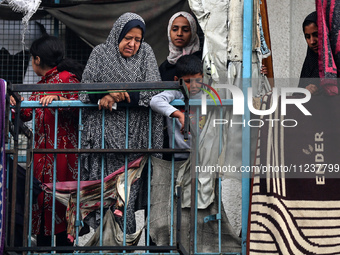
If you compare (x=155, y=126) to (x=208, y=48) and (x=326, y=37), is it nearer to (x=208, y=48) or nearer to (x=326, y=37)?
(x=208, y=48)

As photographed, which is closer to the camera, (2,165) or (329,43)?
(2,165)

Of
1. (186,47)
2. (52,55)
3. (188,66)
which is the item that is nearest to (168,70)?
(186,47)

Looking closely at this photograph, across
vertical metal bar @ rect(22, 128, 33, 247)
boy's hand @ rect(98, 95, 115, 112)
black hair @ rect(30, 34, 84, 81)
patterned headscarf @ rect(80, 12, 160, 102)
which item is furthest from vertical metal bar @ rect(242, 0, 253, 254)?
vertical metal bar @ rect(22, 128, 33, 247)

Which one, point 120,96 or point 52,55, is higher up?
point 52,55

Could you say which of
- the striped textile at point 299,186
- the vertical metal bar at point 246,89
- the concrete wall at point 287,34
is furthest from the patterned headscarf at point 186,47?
the concrete wall at point 287,34

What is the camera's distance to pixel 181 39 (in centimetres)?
764

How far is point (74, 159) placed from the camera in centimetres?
704

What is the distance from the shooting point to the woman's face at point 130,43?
7.07 m

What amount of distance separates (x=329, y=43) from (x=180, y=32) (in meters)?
1.52

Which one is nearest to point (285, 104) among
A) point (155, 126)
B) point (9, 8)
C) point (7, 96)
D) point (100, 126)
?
point (155, 126)

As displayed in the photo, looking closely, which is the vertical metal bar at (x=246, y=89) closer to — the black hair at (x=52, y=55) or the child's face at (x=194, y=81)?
the child's face at (x=194, y=81)

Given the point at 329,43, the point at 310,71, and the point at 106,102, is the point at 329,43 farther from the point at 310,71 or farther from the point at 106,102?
the point at 106,102

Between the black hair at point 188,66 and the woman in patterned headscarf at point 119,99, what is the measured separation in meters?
0.19

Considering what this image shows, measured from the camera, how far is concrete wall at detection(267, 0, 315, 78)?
28.8 ft
